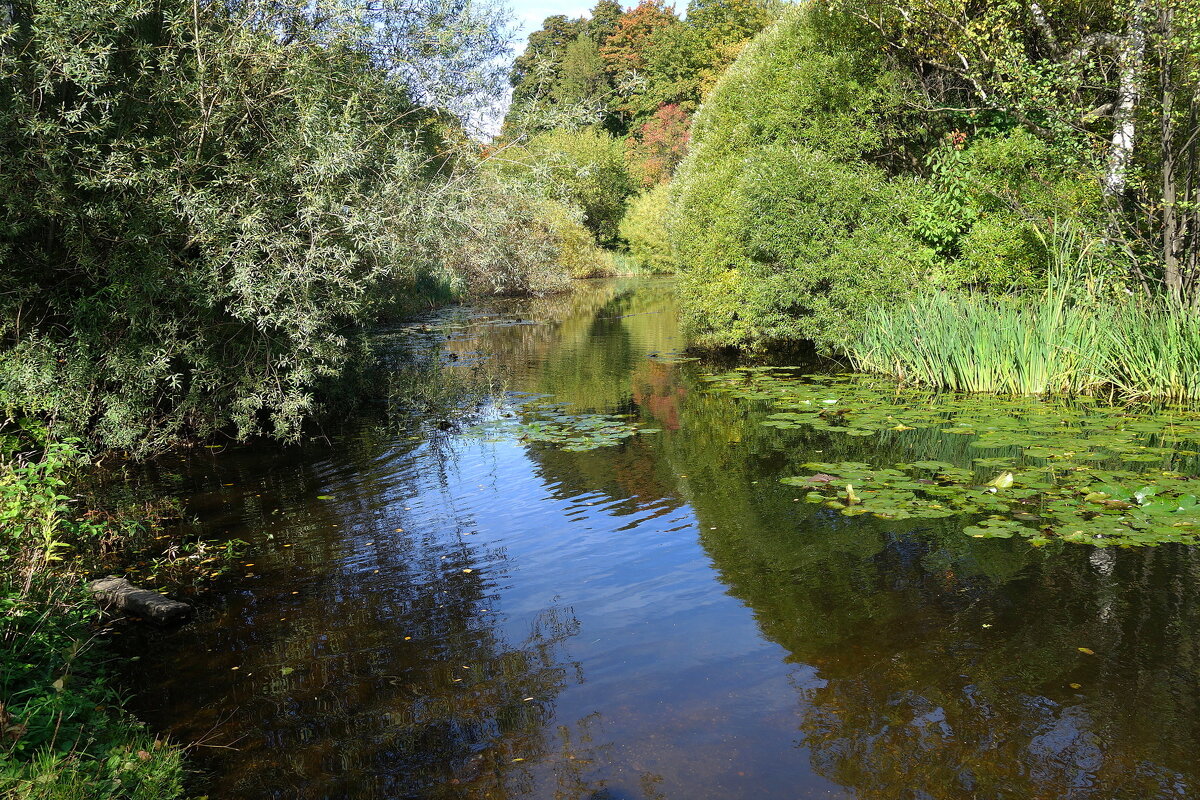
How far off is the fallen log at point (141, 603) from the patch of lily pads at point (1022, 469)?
5530 millimetres

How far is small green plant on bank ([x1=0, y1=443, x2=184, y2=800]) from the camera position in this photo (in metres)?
3.35

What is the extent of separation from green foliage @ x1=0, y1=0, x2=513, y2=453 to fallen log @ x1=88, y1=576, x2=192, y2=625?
149 inches

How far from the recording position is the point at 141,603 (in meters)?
5.99

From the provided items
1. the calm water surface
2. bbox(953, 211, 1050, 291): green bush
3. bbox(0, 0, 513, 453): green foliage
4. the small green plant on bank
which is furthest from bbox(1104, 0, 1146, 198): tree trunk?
the small green plant on bank

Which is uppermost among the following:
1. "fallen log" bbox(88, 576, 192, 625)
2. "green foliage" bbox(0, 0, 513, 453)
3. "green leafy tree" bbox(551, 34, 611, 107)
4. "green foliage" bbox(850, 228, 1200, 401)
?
"green leafy tree" bbox(551, 34, 611, 107)

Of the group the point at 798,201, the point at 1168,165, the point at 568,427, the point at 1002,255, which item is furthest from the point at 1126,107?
the point at 568,427

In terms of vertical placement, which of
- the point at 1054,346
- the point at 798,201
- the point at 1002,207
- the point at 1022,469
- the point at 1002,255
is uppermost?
the point at 798,201

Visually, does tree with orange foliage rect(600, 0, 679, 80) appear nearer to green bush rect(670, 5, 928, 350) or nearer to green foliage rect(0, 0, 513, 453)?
green bush rect(670, 5, 928, 350)

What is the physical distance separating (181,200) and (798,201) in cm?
1042

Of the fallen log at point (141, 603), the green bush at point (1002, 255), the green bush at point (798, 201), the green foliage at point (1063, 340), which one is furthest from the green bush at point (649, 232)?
the fallen log at point (141, 603)

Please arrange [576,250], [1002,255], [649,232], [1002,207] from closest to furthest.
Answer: [1002,255], [1002,207], [576,250], [649,232]

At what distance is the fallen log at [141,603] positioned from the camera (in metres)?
5.93

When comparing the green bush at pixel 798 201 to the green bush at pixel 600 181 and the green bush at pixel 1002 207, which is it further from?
the green bush at pixel 600 181

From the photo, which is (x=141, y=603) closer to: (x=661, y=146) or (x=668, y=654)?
(x=668, y=654)
